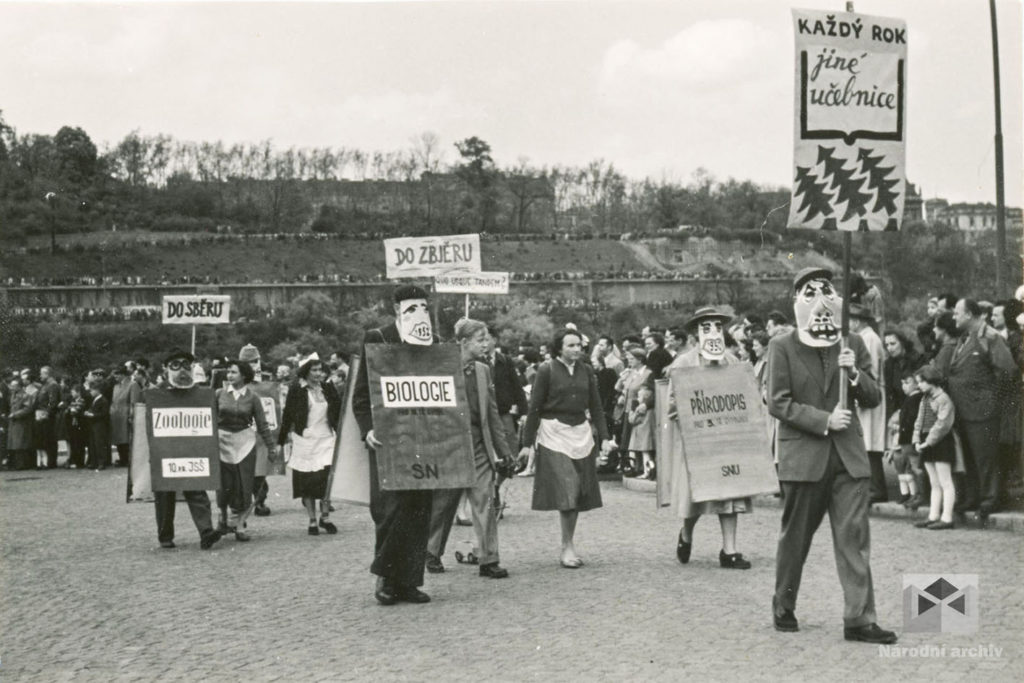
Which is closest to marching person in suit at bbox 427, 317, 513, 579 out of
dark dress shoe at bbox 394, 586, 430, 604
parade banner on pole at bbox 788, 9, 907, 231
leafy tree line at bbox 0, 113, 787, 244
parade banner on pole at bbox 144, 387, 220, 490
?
dark dress shoe at bbox 394, 586, 430, 604

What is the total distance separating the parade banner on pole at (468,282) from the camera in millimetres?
17188

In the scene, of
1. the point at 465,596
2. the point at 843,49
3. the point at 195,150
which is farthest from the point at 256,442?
the point at 195,150

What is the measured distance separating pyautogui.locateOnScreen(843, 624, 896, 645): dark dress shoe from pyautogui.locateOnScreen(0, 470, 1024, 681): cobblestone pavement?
11cm

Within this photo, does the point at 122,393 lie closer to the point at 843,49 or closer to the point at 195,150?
the point at 843,49

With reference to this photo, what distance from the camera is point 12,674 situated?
7715mm

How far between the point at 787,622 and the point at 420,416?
296 centimetres

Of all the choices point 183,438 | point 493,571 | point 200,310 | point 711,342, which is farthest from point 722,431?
point 200,310

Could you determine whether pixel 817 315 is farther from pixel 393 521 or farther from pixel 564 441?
pixel 564 441

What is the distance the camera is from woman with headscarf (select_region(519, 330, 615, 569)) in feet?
36.4

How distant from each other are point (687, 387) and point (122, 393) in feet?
62.0

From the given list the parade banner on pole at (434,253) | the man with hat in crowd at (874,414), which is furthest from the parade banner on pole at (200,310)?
the man with hat in crowd at (874,414)

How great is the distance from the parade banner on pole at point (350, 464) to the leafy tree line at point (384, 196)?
399ft

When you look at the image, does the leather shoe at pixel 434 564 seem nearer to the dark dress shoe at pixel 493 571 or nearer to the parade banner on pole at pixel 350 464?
the dark dress shoe at pixel 493 571

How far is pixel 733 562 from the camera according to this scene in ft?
35.2
